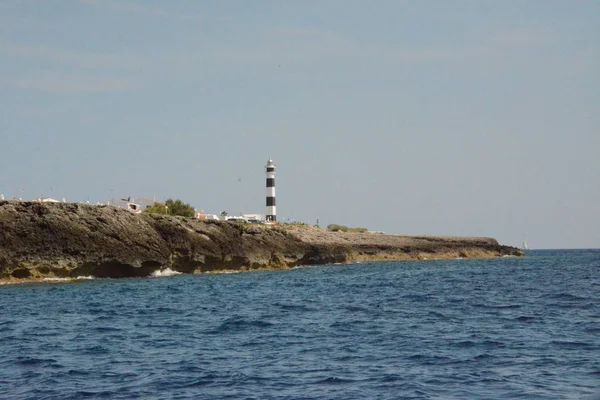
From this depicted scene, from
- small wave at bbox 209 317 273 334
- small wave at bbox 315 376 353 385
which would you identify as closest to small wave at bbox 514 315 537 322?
small wave at bbox 209 317 273 334

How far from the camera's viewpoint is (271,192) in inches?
4311

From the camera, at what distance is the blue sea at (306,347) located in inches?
612

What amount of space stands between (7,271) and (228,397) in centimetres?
4641

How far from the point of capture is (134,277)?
65812mm

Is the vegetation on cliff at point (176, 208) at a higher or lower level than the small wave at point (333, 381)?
higher

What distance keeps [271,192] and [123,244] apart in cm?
4776

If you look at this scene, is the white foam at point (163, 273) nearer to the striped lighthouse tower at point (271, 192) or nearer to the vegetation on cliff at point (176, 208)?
the vegetation on cliff at point (176, 208)

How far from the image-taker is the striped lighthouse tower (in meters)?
109

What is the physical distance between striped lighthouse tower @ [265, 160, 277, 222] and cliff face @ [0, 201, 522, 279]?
17176 millimetres

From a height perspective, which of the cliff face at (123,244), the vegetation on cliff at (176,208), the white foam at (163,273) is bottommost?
the white foam at (163,273)

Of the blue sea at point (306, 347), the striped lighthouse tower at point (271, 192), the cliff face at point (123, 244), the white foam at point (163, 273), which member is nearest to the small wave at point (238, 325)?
the blue sea at point (306, 347)

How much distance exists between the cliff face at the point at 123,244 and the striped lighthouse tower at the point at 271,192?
17.2 meters

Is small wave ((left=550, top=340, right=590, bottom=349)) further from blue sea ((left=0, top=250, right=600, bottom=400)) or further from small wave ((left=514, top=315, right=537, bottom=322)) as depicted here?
small wave ((left=514, top=315, right=537, bottom=322))

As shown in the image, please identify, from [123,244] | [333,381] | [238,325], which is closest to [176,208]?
[123,244]
